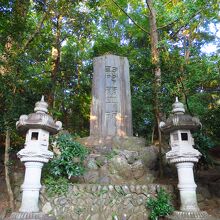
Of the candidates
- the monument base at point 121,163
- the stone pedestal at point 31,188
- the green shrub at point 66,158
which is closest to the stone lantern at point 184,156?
the monument base at point 121,163

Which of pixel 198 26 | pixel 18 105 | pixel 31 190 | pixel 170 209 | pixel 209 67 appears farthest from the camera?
pixel 198 26

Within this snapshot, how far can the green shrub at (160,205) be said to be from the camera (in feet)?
20.6

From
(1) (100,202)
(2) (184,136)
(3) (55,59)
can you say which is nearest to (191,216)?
(2) (184,136)

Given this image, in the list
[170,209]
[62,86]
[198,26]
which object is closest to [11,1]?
[62,86]

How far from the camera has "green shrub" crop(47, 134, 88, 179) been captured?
264 inches

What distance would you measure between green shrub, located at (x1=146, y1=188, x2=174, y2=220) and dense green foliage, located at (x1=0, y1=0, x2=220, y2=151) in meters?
2.83

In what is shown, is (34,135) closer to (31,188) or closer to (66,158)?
(66,158)

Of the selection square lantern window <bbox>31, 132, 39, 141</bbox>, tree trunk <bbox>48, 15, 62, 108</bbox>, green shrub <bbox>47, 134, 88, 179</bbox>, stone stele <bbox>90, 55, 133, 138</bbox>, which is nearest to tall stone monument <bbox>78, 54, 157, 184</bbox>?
stone stele <bbox>90, 55, 133, 138</bbox>

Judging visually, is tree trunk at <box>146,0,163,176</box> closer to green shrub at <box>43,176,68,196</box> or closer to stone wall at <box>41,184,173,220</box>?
stone wall at <box>41,184,173,220</box>

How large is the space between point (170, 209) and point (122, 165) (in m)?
2.02

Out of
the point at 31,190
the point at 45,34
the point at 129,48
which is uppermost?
the point at 129,48

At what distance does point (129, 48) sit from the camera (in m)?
16.5

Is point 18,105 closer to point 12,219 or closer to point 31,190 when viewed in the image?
point 31,190

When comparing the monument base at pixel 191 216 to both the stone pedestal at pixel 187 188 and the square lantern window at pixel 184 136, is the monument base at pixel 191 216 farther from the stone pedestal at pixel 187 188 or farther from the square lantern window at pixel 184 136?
the square lantern window at pixel 184 136
